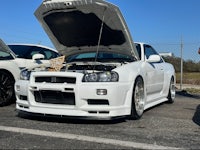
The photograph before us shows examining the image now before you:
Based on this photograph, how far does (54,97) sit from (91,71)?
0.73 meters

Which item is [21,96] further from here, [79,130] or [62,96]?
[79,130]

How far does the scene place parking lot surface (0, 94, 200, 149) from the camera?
4453mm

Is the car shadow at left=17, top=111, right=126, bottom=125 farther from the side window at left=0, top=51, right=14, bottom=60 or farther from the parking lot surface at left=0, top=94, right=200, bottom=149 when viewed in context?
the side window at left=0, top=51, right=14, bottom=60

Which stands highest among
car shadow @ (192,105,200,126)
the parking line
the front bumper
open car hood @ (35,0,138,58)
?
open car hood @ (35,0,138,58)

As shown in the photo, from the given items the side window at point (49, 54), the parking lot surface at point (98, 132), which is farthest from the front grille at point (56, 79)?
the side window at point (49, 54)

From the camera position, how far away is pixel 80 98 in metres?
5.64

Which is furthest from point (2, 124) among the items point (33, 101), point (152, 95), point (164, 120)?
point (152, 95)

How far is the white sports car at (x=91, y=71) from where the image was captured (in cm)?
568

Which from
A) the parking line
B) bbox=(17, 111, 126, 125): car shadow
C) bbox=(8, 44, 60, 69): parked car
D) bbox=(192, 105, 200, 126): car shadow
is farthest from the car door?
the parking line

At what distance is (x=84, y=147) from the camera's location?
4.30 m

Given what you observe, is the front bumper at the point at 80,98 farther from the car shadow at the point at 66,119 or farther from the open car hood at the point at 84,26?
the open car hood at the point at 84,26

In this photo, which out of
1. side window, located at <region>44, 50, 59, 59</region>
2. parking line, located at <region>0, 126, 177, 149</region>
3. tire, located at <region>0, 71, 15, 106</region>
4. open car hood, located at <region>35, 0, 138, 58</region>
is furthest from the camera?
side window, located at <region>44, 50, 59, 59</region>

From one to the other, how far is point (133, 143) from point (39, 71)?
230 cm

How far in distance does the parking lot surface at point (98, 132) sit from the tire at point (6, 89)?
0.59 m
